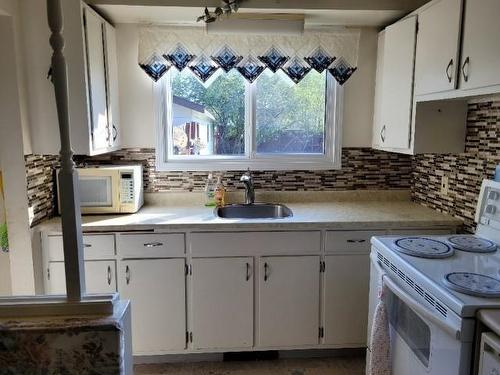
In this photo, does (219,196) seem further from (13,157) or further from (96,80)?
(13,157)

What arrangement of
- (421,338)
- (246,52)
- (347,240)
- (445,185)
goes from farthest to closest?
(246,52) → (445,185) → (347,240) → (421,338)

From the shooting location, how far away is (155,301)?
2.42 metres

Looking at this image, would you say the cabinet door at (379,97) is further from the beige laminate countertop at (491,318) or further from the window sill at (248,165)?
the beige laminate countertop at (491,318)

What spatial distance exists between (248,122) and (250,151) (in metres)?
0.21

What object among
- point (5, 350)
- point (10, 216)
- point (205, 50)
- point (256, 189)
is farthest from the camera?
point (256, 189)

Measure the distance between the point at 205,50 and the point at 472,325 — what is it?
7.28 ft

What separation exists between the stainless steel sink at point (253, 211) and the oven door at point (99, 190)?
719 mm

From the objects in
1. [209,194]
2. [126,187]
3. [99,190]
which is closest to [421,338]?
[209,194]

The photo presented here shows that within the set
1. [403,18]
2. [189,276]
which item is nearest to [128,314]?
[189,276]

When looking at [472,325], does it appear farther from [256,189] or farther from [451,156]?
[256,189]

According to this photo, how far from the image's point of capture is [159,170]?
2904mm

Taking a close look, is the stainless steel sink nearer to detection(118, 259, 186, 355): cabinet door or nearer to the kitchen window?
the kitchen window

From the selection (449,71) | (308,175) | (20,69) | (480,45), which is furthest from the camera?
(308,175)

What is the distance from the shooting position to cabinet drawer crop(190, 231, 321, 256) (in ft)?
7.84
